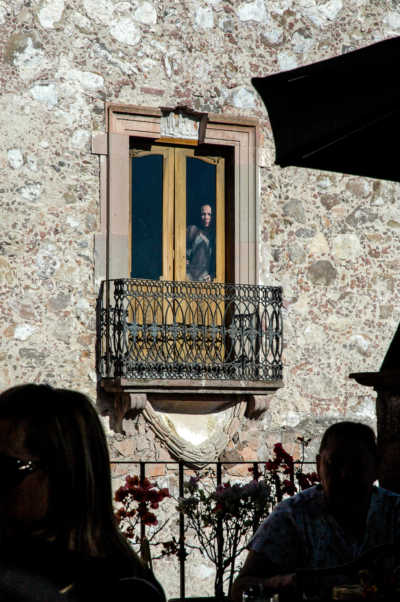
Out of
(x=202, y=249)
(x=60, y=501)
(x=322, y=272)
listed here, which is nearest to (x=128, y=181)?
(x=202, y=249)

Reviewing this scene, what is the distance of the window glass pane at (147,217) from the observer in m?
10.9

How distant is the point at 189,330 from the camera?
10617 millimetres

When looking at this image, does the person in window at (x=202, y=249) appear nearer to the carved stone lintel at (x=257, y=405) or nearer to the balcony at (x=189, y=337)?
the balcony at (x=189, y=337)

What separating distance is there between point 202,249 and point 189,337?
3.70 feet

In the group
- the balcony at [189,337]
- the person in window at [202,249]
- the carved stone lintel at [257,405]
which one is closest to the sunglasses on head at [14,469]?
the balcony at [189,337]

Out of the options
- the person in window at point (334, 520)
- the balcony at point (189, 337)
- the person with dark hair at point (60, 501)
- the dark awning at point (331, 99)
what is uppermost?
the dark awning at point (331, 99)

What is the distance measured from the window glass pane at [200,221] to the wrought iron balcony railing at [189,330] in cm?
34

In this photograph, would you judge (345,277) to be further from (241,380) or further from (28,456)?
(28,456)

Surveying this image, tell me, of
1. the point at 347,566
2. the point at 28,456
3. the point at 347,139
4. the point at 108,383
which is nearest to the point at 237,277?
A: the point at 108,383

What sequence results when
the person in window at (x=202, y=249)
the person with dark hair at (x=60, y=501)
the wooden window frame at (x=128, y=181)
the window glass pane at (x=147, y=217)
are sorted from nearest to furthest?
the person with dark hair at (x=60, y=501), the wooden window frame at (x=128, y=181), the window glass pane at (x=147, y=217), the person in window at (x=202, y=249)

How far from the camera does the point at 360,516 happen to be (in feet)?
10.6

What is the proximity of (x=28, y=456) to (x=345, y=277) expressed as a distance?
9670mm

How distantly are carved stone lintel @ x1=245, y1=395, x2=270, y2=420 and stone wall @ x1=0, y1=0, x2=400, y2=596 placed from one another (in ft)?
0.52

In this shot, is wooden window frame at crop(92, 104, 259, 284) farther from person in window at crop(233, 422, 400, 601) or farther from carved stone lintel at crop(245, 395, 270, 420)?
person in window at crop(233, 422, 400, 601)
